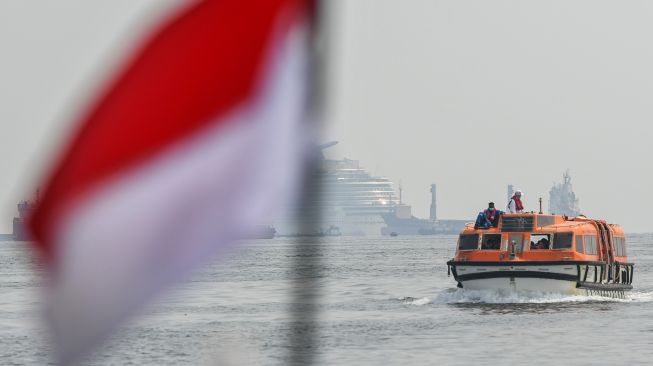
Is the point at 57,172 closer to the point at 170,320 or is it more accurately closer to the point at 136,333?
the point at 136,333

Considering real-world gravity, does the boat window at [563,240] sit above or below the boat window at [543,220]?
below

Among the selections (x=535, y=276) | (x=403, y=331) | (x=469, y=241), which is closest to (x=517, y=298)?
(x=535, y=276)

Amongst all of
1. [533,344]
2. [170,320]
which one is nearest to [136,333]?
[170,320]

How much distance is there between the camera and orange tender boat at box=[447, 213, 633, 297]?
43594 millimetres

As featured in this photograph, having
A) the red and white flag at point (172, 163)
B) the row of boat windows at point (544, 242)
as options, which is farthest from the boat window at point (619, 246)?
the red and white flag at point (172, 163)

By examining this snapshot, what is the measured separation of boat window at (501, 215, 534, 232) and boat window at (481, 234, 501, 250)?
0.36 metres

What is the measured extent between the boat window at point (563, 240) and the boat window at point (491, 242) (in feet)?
5.72

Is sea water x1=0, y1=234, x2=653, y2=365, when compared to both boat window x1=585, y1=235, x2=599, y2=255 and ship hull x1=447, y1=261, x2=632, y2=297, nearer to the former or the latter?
ship hull x1=447, y1=261, x2=632, y2=297

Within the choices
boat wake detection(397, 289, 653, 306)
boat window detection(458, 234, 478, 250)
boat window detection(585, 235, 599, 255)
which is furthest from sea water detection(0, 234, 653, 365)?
boat window detection(458, 234, 478, 250)

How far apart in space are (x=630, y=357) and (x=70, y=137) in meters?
26.4

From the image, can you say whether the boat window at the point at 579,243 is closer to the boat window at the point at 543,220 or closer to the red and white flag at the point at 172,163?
the boat window at the point at 543,220

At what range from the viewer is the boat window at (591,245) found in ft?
145

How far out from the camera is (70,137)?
4996mm

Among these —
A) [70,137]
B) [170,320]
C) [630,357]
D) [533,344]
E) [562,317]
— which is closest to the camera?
[70,137]
